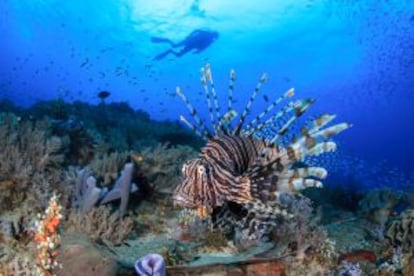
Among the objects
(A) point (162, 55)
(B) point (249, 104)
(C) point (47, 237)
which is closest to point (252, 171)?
(B) point (249, 104)

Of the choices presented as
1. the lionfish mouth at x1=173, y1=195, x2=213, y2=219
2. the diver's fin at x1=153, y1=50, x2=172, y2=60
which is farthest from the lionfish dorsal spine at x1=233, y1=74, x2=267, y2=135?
the diver's fin at x1=153, y1=50, x2=172, y2=60

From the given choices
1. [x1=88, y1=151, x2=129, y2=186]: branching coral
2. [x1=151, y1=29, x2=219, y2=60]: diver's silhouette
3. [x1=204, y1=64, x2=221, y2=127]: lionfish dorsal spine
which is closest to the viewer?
[x1=204, y1=64, x2=221, y2=127]: lionfish dorsal spine

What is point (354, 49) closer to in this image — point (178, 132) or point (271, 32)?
point (271, 32)

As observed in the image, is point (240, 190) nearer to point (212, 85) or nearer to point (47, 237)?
point (212, 85)

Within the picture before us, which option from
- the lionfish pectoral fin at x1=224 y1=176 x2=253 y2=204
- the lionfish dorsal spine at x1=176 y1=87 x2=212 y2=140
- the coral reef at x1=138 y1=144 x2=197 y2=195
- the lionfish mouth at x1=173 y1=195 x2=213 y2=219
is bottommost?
the lionfish mouth at x1=173 y1=195 x2=213 y2=219

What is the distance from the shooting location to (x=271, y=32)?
3366cm

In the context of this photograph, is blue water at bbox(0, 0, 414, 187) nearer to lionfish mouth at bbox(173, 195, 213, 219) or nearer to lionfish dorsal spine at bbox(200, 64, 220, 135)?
lionfish dorsal spine at bbox(200, 64, 220, 135)

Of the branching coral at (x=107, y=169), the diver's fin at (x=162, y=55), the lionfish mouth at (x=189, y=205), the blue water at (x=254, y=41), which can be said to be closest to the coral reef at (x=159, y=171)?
the branching coral at (x=107, y=169)

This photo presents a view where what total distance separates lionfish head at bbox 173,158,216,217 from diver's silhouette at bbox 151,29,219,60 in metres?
28.6

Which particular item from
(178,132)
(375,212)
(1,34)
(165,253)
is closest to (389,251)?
(375,212)

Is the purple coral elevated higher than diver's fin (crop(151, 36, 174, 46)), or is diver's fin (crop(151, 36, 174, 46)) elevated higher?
diver's fin (crop(151, 36, 174, 46))

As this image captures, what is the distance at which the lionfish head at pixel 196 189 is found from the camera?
12.1 feet

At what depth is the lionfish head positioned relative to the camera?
3688mm

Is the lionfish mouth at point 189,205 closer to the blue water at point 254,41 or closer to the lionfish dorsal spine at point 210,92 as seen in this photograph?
the lionfish dorsal spine at point 210,92
